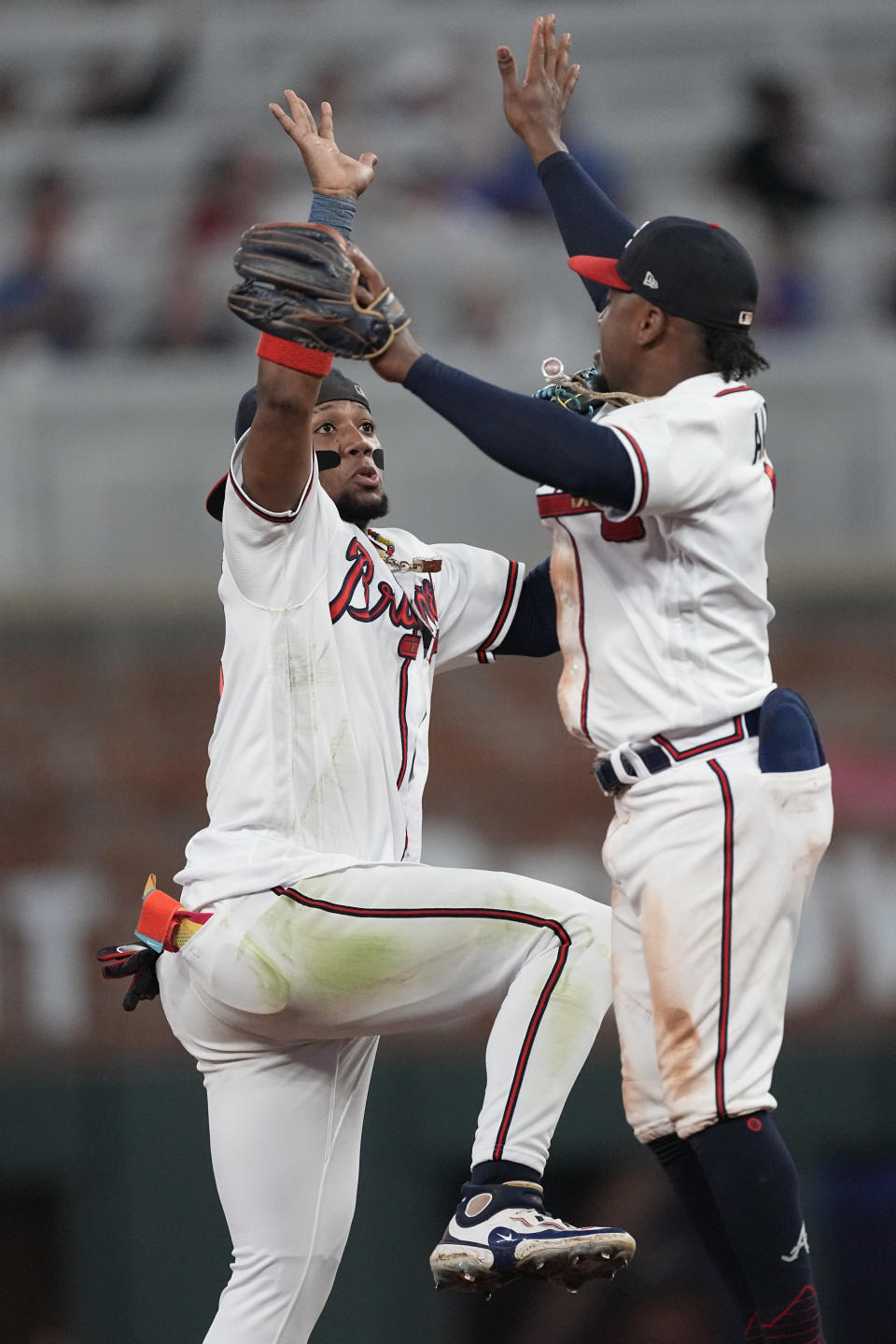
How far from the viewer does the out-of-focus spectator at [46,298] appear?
839 cm

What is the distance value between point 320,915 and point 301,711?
1.27 feet

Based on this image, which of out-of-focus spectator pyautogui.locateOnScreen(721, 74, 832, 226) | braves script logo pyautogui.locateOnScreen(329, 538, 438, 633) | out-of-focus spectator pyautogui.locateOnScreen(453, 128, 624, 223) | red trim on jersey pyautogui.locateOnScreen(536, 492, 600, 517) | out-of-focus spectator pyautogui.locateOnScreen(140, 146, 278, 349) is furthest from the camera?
out-of-focus spectator pyautogui.locateOnScreen(721, 74, 832, 226)

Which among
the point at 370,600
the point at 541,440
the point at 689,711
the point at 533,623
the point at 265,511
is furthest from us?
the point at 533,623

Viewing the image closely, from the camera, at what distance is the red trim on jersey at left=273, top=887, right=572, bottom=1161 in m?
3.26

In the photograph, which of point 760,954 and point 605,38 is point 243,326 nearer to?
point 605,38

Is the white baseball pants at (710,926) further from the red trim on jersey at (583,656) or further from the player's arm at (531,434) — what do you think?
the player's arm at (531,434)

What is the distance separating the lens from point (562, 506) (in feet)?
10.7

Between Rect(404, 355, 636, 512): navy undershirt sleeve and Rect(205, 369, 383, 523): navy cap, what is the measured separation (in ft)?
2.42

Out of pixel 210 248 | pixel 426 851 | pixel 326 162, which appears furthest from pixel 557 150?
pixel 210 248

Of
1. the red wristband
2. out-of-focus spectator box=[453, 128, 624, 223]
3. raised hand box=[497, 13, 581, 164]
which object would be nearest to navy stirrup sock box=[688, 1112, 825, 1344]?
the red wristband

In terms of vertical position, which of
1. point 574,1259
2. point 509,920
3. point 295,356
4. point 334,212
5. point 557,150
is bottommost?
point 574,1259

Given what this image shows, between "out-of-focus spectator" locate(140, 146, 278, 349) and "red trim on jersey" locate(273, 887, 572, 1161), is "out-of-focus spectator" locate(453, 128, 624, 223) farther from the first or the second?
"red trim on jersey" locate(273, 887, 572, 1161)

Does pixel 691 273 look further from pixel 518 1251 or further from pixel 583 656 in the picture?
pixel 518 1251

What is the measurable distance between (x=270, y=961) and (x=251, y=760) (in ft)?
1.22
